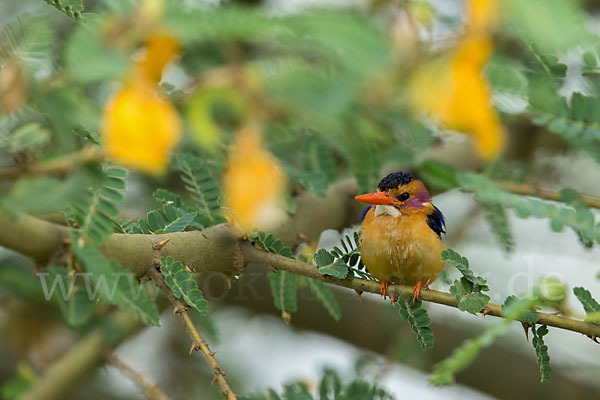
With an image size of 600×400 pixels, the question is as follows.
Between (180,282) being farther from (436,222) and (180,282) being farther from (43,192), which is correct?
(436,222)

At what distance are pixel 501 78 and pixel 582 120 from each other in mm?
704

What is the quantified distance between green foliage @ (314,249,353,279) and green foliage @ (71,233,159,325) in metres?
0.50

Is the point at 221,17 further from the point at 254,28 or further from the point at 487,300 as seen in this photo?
the point at 487,300

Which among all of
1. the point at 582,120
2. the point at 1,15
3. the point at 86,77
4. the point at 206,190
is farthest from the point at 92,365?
the point at 86,77

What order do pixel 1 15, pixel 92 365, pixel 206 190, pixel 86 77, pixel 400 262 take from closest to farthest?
pixel 86 77, pixel 206 190, pixel 400 262, pixel 92 365, pixel 1 15

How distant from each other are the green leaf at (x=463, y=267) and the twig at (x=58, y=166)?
48.3 inches

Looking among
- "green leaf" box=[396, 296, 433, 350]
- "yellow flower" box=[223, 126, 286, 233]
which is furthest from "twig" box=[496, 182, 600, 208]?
"yellow flower" box=[223, 126, 286, 233]

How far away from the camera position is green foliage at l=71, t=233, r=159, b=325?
5.16ft

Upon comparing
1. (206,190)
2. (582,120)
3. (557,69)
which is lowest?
(206,190)

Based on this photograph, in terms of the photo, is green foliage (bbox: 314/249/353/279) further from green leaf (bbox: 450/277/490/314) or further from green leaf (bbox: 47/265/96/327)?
green leaf (bbox: 47/265/96/327)

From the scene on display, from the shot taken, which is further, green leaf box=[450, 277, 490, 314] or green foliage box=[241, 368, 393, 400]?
green foliage box=[241, 368, 393, 400]

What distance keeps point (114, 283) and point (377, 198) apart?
4.26 feet

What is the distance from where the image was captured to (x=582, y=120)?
228 centimetres

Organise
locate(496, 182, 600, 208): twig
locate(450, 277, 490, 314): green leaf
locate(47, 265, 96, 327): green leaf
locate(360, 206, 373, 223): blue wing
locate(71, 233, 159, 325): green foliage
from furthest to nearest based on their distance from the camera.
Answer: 1. locate(360, 206, 373, 223): blue wing
2. locate(496, 182, 600, 208): twig
3. locate(450, 277, 490, 314): green leaf
4. locate(47, 265, 96, 327): green leaf
5. locate(71, 233, 159, 325): green foliage
